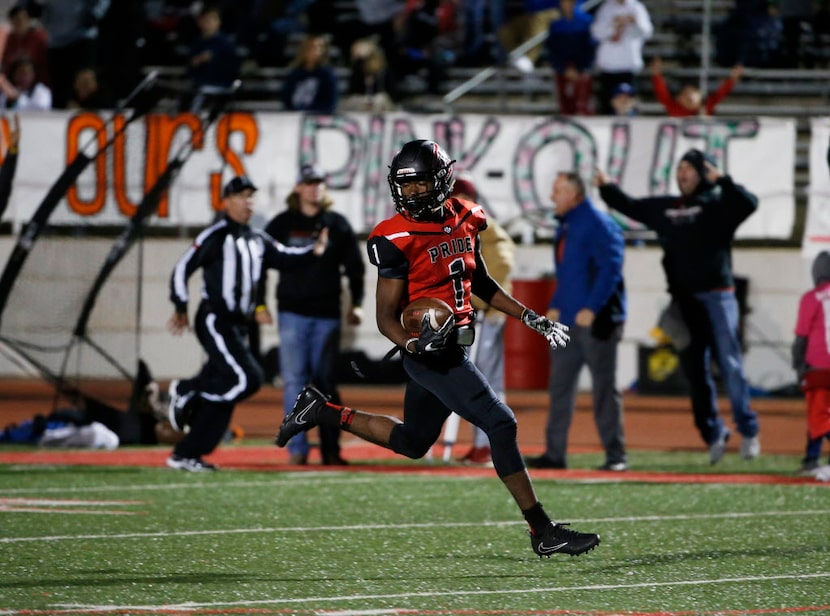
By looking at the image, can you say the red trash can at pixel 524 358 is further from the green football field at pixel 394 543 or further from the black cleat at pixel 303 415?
the black cleat at pixel 303 415

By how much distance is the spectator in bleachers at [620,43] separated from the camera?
18.2m

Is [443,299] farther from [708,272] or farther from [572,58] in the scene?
[572,58]

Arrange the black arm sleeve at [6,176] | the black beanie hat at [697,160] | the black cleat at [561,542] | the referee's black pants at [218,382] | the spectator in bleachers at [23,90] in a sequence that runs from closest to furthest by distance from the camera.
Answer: the black cleat at [561,542] < the referee's black pants at [218,382] < the black beanie hat at [697,160] < the black arm sleeve at [6,176] < the spectator in bleachers at [23,90]

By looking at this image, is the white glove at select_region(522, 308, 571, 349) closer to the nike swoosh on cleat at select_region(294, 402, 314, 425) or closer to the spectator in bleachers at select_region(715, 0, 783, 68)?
the nike swoosh on cleat at select_region(294, 402, 314, 425)

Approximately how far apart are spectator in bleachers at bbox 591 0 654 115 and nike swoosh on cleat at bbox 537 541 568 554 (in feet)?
38.3

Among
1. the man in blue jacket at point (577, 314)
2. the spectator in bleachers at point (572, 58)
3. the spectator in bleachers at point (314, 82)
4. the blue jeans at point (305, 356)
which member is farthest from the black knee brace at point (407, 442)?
the spectator in bleachers at point (572, 58)

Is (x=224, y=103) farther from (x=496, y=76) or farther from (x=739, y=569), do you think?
Result: (x=739, y=569)

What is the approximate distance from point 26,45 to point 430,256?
13587mm

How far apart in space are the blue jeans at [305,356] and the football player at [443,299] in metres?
4.50

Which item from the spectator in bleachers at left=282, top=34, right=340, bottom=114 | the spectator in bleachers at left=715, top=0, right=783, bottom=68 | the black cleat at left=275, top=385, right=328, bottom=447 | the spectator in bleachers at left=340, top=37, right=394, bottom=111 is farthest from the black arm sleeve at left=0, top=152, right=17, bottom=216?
the spectator in bleachers at left=715, top=0, right=783, bottom=68

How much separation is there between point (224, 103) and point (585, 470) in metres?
5.02

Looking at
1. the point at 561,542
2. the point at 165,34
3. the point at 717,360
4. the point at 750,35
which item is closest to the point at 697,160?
the point at 717,360

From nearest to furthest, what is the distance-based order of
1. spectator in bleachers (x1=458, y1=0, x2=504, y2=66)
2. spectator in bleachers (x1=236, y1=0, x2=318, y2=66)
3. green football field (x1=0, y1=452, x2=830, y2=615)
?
green football field (x1=0, y1=452, x2=830, y2=615) < spectator in bleachers (x1=458, y1=0, x2=504, y2=66) < spectator in bleachers (x1=236, y1=0, x2=318, y2=66)

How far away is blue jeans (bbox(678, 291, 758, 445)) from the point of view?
12.2 m
